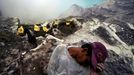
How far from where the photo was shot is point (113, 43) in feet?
32.9

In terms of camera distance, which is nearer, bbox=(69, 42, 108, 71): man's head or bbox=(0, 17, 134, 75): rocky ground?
bbox=(69, 42, 108, 71): man's head

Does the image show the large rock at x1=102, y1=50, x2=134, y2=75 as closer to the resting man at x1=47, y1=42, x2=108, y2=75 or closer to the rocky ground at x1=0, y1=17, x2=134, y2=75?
the rocky ground at x1=0, y1=17, x2=134, y2=75

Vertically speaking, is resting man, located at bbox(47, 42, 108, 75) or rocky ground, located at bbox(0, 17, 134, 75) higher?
resting man, located at bbox(47, 42, 108, 75)

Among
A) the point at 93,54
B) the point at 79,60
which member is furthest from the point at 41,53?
the point at 93,54

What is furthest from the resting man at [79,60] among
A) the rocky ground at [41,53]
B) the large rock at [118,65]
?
the large rock at [118,65]

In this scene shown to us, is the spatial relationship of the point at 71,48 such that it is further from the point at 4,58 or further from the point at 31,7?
the point at 31,7

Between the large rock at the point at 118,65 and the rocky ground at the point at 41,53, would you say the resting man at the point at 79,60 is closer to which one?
the rocky ground at the point at 41,53

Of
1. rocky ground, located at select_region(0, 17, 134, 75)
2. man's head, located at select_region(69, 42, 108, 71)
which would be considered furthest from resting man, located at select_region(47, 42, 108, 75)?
rocky ground, located at select_region(0, 17, 134, 75)

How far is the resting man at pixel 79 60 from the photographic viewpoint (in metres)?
4.21

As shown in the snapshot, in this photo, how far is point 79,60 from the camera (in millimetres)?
4418

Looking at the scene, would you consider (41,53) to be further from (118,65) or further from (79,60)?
(79,60)

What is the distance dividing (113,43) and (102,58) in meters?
5.92

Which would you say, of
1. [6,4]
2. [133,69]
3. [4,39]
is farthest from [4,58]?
[6,4]

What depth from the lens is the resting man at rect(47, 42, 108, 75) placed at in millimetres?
4215
